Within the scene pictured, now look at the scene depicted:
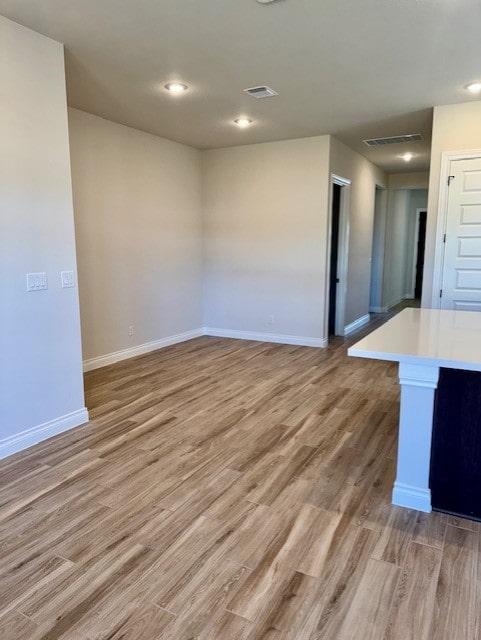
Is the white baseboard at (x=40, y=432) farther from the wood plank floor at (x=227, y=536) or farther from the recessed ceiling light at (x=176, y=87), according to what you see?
the recessed ceiling light at (x=176, y=87)

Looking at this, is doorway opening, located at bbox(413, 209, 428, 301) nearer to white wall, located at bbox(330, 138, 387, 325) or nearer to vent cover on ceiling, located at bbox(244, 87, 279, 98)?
white wall, located at bbox(330, 138, 387, 325)

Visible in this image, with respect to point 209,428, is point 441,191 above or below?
above

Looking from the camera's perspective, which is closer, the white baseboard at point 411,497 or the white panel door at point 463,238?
the white baseboard at point 411,497

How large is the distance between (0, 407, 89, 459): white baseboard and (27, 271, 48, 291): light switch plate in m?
0.97

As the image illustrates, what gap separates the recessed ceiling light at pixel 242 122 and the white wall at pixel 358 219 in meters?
1.37

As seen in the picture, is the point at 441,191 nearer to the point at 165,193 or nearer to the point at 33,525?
the point at 165,193

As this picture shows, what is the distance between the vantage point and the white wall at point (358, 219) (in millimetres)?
6230

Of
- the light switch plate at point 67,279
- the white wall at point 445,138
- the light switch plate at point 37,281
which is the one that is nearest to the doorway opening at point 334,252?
the white wall at point 445,138

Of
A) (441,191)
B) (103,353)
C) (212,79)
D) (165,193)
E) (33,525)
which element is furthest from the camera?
(165,193)

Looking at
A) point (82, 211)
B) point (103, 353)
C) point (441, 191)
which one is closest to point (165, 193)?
point (82, 211)

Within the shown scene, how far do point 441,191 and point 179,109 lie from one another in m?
2.76

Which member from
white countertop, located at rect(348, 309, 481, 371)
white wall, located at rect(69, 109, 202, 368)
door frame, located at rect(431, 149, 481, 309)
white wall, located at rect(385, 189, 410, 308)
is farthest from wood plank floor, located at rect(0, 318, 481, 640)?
white wall, located at rect(385, 189, 410, 308)

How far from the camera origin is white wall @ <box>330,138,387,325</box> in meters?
6.23

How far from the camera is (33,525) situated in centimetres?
215
